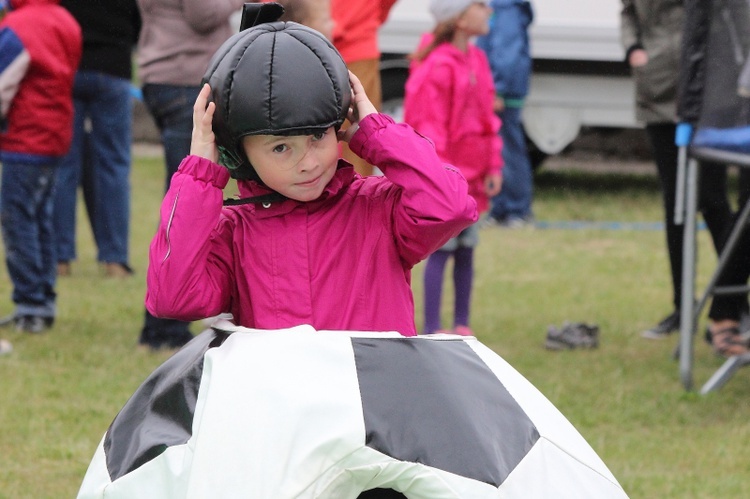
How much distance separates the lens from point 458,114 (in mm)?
6027

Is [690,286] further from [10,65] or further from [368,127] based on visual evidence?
[10,65]

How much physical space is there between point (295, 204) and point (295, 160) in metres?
0.12

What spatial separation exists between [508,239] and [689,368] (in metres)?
4.15

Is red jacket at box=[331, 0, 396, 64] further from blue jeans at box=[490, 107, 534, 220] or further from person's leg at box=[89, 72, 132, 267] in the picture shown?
blue jeans at box=[490, 107, 534, 220]

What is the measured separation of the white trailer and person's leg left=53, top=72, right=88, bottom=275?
160 inches

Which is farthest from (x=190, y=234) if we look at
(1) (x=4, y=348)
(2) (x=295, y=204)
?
(1) (x=4, y=348)

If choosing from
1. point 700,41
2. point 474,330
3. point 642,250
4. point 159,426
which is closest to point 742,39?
point 700,41

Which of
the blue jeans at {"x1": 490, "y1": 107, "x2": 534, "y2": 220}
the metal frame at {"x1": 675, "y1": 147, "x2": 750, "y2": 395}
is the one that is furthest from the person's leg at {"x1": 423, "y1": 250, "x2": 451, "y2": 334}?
the blue jeans at {"x1": 490, "y1": 107, "x2": 534, "y2": 220}

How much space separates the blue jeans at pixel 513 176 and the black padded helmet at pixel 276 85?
7.33m

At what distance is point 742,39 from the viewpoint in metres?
4.86

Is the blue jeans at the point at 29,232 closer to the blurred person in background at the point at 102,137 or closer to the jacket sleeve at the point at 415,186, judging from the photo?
the blurred person in background at the point at 102,137

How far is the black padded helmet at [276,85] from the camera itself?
2.47 meters

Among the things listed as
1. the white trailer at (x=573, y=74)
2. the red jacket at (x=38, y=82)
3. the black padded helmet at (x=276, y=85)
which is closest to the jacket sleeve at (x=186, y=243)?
the black padded helmet at (x=276, y=85)

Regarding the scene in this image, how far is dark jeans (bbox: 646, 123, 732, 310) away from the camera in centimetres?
595
